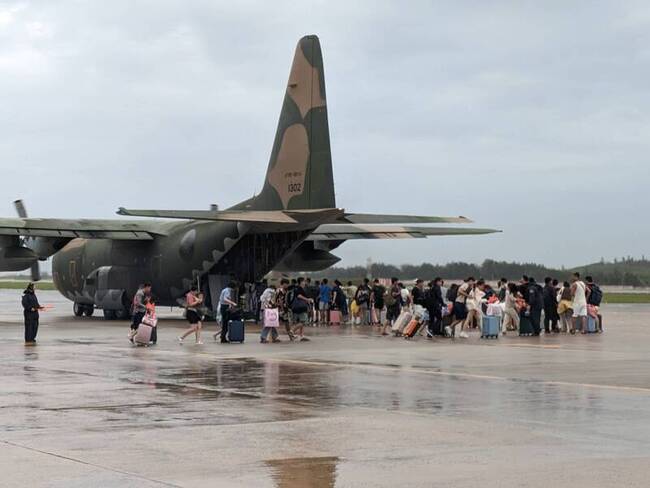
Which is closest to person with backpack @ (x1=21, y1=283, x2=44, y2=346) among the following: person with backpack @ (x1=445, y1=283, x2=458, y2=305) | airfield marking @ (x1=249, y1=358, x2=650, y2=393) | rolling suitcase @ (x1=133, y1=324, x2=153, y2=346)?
rolling suitcase @ (x1=133, y1=324, x2=153, y2=346)

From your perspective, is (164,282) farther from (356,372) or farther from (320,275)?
(356,372)

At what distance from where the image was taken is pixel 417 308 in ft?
91.4

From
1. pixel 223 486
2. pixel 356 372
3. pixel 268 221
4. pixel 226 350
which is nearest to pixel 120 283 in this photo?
pixel 268 221

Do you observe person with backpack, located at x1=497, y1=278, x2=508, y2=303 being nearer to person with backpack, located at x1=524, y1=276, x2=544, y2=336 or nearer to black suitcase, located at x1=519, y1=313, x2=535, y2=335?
person with backpack, located at x1=524, y1=276, x2=544, y2=336

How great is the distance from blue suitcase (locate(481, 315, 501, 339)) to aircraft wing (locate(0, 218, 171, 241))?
45.3 feet

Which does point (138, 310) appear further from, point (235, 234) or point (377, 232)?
point (377, 232)

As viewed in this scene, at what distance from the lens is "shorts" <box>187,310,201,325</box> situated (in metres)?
25.2

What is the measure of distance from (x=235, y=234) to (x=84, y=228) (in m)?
5.59

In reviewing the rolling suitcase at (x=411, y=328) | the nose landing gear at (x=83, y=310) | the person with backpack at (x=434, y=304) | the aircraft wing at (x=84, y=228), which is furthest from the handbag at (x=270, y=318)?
the nose landing gear at (x=83, y=310)

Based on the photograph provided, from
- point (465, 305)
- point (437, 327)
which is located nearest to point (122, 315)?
point (437, 327)

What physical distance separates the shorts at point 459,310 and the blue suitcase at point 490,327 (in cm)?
60

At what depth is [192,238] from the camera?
1388 inches

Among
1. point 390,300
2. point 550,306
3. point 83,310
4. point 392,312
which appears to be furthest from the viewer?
point 83,310

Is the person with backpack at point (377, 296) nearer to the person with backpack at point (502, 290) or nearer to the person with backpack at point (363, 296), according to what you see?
the person with backpack at point (363, 296)
